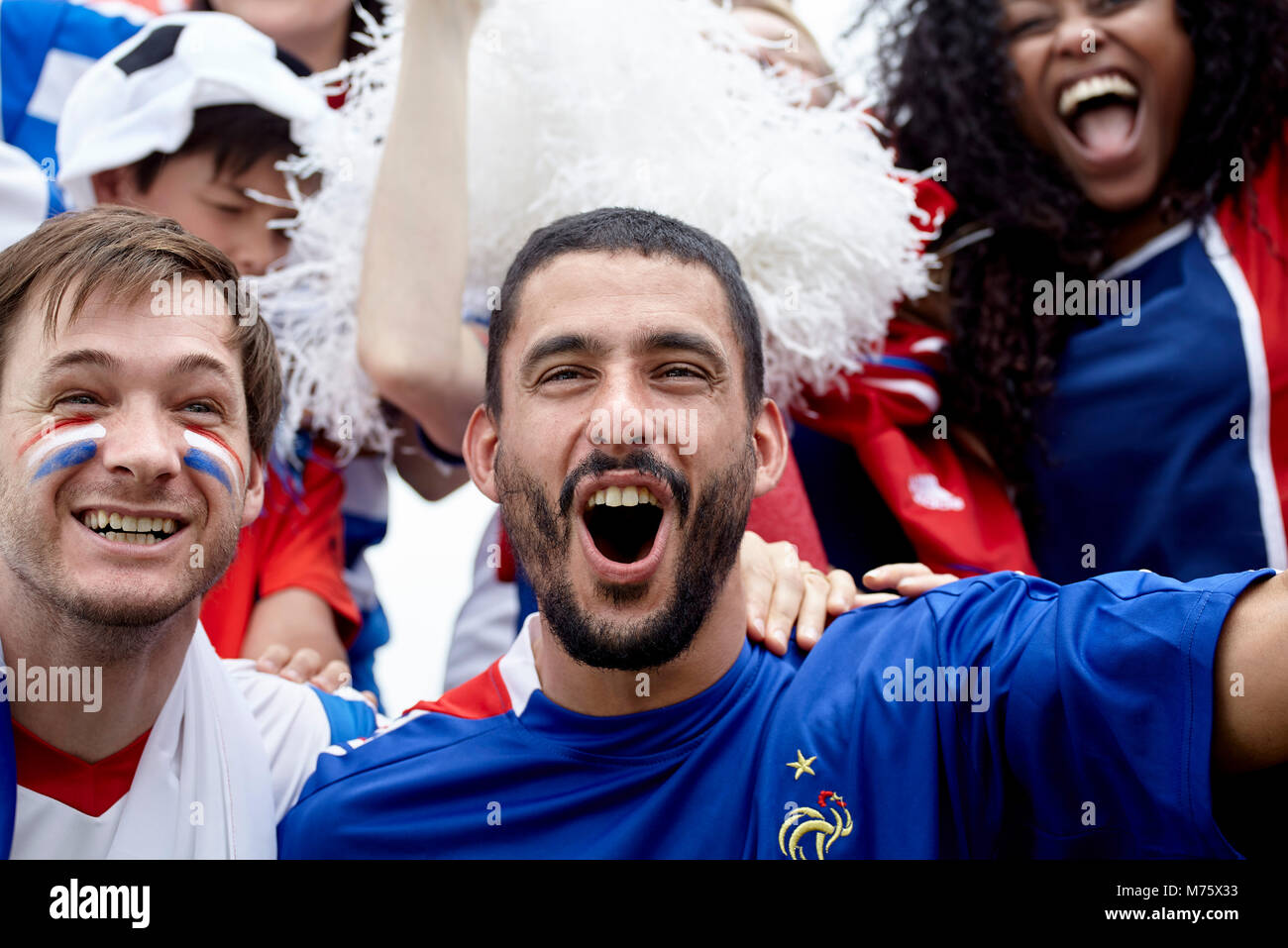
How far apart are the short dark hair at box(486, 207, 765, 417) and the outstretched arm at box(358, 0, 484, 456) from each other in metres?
0.29

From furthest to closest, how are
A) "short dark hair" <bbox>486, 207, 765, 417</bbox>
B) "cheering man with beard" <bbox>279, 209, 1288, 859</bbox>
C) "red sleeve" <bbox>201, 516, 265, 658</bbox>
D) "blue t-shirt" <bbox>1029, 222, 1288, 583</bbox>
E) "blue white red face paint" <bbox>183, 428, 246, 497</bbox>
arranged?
1. "red sleeve" <bbox>201, 516, 265, 658</bbox>
2. "blue t-shirt" <bbox>1029, 222, 1288, 583</bbox>
3. "short dark hair" <bbox>486, 207, 765, 417</bbox>
4. "blue white red face paint" <bbox>183, 428, 246, 497</bbox>
5. "cheering man with beard" <bbox>279, 209, 1288, 859</bbox>

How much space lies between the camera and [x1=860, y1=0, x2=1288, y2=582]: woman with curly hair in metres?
2.37

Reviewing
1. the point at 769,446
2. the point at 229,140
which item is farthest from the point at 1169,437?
the point at 229,140

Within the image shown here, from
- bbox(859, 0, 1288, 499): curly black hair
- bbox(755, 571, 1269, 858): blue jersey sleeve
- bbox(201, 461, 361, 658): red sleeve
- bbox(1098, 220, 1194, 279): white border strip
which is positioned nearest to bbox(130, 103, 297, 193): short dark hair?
bbox(201, 461, 361, 658): red sleeve

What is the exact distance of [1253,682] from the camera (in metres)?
1.41

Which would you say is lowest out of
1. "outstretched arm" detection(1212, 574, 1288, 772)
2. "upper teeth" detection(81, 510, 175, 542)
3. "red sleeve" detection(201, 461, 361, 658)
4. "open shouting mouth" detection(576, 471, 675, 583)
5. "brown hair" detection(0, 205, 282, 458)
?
"outstretched arm" detection(1212, 574, 1288, 772)

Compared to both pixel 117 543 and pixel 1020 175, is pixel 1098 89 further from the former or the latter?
pixel 117 543

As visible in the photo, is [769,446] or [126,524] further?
[769,446]

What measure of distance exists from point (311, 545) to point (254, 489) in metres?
0.67

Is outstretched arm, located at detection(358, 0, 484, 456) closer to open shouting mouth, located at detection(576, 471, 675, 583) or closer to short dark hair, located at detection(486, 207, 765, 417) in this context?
short dark hair, located at detection(486, 207, 765, 417)

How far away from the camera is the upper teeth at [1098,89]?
8.52 feet

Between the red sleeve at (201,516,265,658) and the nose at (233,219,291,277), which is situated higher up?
the nose at (233,219,291,277)

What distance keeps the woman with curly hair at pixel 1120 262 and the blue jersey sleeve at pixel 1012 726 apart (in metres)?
0.79
